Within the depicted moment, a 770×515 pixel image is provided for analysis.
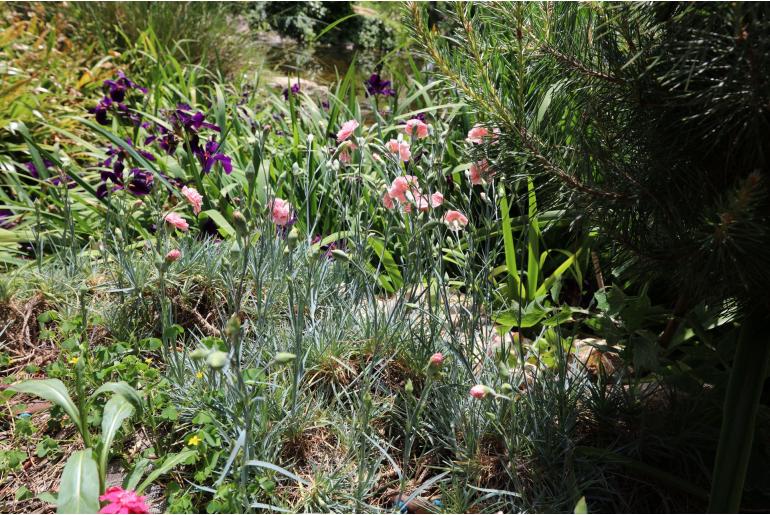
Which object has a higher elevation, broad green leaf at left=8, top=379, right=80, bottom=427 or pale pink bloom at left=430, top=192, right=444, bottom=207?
pale pink bloom at left=430, top=192, right=444, bottom=207

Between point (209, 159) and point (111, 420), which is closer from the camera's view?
point (111, 420)

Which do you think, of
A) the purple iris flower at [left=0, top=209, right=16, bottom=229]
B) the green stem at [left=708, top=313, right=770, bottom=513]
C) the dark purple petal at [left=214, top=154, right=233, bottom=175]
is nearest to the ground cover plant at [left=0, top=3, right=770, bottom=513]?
the green stem at [left=708, top=313, right=770, bottom=513]

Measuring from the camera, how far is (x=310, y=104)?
403 centimetres

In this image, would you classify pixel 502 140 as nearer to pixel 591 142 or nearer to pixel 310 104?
pixel 591 142

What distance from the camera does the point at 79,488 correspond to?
1.46 m

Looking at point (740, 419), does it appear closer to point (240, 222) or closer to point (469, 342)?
point (469, 342)

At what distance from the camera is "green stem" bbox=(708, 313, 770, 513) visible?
1477mm

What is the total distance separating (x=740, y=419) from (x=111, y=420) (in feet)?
4.97

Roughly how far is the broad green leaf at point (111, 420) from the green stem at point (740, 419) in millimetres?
1440

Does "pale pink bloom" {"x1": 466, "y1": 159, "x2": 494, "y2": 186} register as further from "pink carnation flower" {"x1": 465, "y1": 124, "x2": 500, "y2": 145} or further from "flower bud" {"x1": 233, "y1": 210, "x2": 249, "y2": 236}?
"flower bud" {"x1": 233, "y1": 210, "x2": 249, "y2": 236}

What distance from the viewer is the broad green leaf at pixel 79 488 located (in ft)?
4.66

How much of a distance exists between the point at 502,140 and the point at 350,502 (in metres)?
1.00

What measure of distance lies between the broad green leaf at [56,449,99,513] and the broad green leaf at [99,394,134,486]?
0.06 m

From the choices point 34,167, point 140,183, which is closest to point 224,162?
point 140,183
